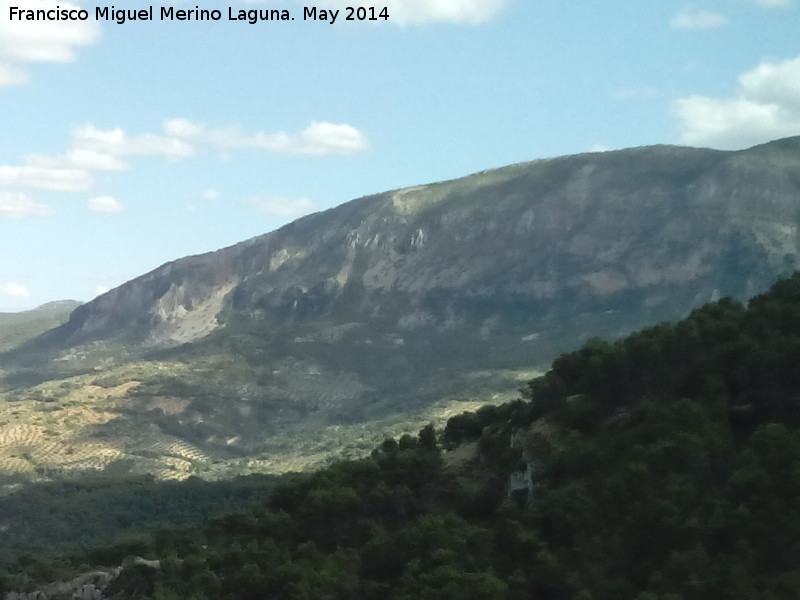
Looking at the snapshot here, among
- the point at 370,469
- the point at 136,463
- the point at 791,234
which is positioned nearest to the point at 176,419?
the point at 136,463

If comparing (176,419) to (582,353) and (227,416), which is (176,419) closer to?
(227,416)

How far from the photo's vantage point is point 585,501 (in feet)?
115

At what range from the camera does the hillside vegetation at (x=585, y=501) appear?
30250 millimetres

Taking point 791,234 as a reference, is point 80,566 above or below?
below

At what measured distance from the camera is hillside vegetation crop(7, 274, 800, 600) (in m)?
30.2

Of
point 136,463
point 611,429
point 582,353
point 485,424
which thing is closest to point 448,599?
point 611,429

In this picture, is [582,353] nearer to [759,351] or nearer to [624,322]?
[759,351]

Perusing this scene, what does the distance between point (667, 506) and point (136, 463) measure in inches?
4757

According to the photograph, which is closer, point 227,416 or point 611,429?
point 611,429


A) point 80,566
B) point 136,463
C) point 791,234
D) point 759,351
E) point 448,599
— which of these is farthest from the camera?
point 791,234

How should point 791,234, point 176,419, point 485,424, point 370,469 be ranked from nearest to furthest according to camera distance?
point 370,469, point 485,424, point 176,419, point 791,234

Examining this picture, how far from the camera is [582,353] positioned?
4794 cm

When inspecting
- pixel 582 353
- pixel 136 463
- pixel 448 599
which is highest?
pixel 582 353

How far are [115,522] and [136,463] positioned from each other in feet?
166
